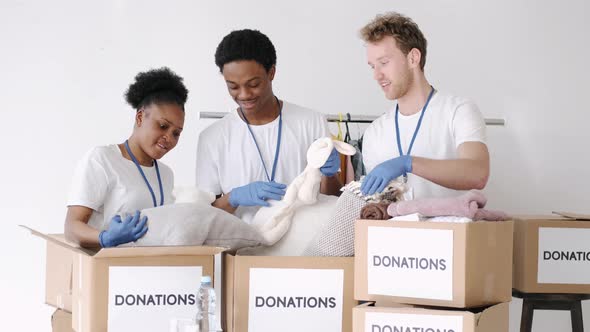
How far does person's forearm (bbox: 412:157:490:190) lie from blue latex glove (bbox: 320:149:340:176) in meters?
0.32

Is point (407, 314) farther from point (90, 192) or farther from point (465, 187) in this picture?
point (90, 192)

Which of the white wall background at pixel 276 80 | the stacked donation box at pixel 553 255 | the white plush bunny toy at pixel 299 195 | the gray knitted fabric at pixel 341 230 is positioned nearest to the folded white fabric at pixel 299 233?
the white plush bunny toy at pixel 299 195

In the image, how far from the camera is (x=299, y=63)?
360 centimetres

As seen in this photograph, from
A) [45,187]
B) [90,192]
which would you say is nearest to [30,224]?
[45,187]

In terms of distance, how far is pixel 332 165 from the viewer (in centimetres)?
243

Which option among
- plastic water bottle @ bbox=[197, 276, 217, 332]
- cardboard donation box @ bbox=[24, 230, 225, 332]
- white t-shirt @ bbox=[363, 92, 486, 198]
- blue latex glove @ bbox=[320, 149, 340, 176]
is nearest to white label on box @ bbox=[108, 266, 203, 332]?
cardboard donation box @ bbox=[24, 230, 225, 332]

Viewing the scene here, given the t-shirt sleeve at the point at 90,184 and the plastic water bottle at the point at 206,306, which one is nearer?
the plastic water bottle at the point at 206,306

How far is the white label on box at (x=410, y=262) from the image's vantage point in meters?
1.76

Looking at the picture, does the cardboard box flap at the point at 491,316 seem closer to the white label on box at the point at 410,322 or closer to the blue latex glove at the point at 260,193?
the white label on box at the point at 410,322

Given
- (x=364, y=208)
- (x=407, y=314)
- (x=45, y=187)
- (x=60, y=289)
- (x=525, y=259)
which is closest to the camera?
(x=407, y=314)

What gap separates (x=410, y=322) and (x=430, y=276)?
11 centimetres

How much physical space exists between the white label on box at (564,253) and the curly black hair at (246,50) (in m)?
0.98

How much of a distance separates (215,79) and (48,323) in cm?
127

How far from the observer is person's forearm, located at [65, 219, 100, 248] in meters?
2.07
